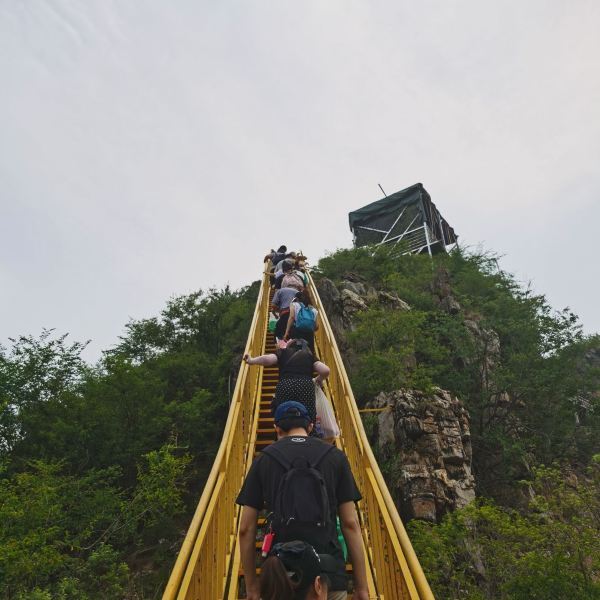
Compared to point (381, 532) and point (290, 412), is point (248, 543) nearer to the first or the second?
point (290, 412)

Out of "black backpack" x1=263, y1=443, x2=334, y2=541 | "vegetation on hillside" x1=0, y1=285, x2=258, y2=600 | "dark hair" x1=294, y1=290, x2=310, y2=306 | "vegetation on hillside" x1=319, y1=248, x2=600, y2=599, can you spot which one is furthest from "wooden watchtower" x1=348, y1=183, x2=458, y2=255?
"black backpack" x1=263, y1=443, x2=334, y2=541

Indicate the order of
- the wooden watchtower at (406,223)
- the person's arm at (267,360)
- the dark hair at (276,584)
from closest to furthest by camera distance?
the dark hair at (276,584) < the person's arm at (267,360) < the wooden watchtower at (406,223)

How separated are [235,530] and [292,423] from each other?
83.6 inches

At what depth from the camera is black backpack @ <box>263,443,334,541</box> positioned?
80.5 inches

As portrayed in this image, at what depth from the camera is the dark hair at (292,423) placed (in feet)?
8.48

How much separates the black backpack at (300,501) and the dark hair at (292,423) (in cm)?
36

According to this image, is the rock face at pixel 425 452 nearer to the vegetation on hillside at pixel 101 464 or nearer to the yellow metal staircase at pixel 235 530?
the yellow metal staircase at pixel 235 530

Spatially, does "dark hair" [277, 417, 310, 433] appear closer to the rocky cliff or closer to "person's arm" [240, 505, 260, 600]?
"person's arm" [240, 505, 260, 600]

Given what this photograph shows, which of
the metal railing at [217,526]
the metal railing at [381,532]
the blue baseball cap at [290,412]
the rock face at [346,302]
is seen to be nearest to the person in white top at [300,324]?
the metal railing at [217,526]

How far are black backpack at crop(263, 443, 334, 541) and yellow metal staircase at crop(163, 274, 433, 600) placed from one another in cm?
64

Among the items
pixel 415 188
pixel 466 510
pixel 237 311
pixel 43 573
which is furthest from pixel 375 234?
pixel 43 573

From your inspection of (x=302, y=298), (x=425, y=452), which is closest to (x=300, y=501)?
(x=302, y=298)

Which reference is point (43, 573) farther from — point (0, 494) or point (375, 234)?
point (375, 234)

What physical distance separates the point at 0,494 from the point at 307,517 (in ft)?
27.6
